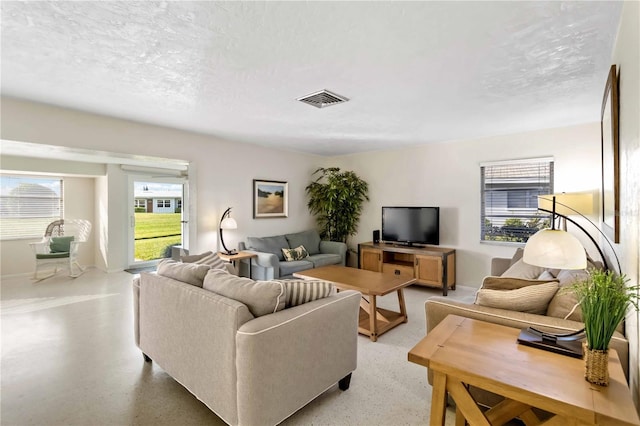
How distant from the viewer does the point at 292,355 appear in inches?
70.8

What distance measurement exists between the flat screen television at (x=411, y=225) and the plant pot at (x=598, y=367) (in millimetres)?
3875

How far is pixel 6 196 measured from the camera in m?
5.90

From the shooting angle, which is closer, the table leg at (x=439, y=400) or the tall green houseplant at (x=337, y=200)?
the table leg at (x=439, y=400)

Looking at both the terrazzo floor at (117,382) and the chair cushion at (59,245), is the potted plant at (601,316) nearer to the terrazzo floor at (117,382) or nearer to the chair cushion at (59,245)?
the terrazzo floor at (117,382)

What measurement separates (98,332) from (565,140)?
602 centimetres

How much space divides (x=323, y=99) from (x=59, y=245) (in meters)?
5.95

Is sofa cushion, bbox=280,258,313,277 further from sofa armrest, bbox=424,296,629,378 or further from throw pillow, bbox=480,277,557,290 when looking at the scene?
throw pillow, bbox=480,277,557,290

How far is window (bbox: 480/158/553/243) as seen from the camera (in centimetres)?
429

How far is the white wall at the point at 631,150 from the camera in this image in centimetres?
120

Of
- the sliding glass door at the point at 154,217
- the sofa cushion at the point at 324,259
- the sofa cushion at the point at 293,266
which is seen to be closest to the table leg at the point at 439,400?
the sofa cushion at the point at 293,266

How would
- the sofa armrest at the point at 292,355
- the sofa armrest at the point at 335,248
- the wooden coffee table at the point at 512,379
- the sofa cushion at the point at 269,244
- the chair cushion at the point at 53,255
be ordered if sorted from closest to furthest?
the wooden coffee table at the point at 512,379 → the sofa armrest at the point at 292,355 → the sofa cushion at the point at 269,244 → the chair cushion at the point at 53,255 → the sofa armrest at the point at 335,248

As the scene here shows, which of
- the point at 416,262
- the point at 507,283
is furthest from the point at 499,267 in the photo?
the point at 507,283

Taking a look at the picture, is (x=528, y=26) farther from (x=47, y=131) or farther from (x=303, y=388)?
(x=47, y=131)

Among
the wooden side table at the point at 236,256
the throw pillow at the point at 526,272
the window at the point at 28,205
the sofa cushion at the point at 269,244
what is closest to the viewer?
the throw pillow at the point at 526,272
